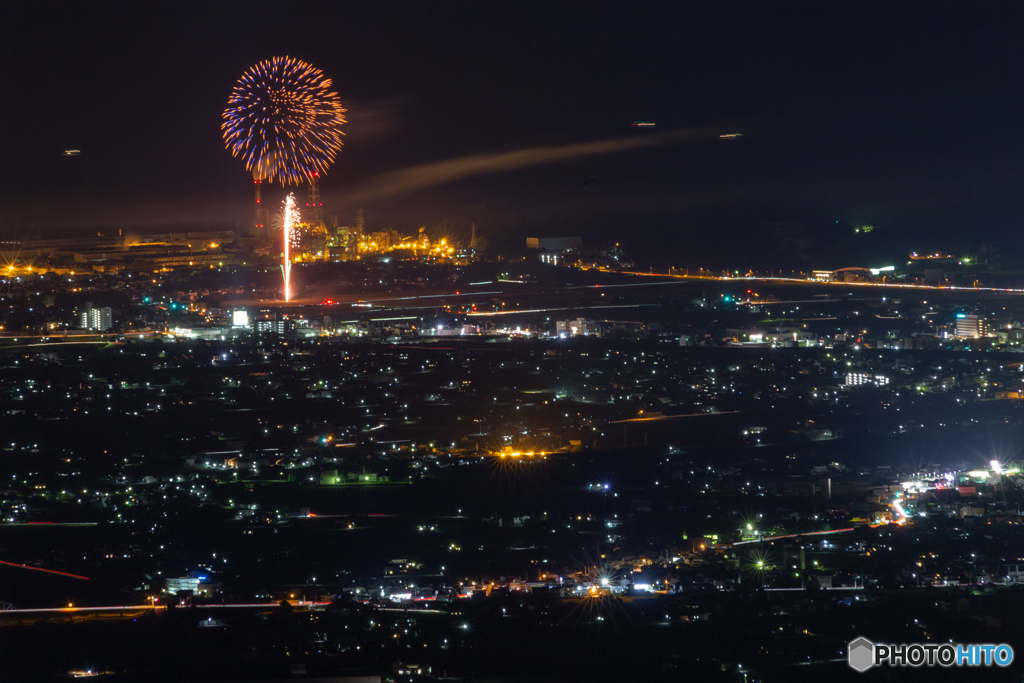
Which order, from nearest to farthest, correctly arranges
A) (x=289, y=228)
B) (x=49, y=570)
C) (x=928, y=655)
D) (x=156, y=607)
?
(x=928, y=655) → (x=156, y=607) → (x=49, y=570) → (x=289, y=228)

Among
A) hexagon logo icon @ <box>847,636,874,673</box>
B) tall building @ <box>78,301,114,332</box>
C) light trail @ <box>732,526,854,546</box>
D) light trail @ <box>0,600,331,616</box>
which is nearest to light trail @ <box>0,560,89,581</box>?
light trail @ <box>0,600,331,616</box>

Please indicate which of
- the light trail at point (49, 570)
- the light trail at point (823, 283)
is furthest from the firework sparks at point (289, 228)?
the light trail at point (49, 570)

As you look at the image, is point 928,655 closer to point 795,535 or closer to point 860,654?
point 860,654

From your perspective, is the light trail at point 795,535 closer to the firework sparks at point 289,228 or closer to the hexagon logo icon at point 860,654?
the hexagon logo icon at point 860,654

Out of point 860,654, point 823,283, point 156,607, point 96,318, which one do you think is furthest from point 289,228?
point 860,654

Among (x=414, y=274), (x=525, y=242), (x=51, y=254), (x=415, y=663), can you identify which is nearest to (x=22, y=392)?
(x=51, y=254)

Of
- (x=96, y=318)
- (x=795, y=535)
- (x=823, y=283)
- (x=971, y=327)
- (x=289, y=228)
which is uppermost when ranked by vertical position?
(x=289, y=228)
